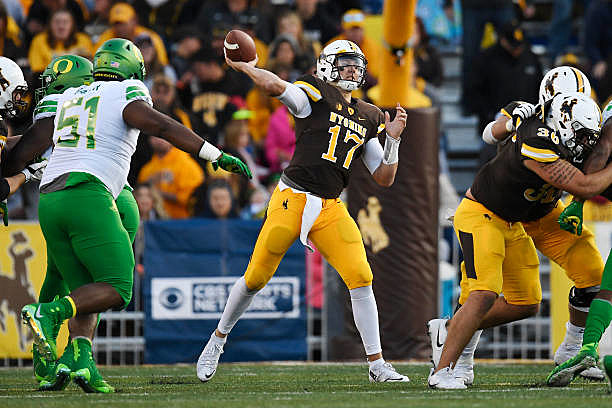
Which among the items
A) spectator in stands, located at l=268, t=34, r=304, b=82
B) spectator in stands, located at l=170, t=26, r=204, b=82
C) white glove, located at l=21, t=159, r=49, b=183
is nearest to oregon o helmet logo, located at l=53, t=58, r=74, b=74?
white glove, located at l=21, t=159, r=49, b=183

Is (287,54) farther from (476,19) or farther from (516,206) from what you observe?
(516,206)

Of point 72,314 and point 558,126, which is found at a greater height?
point 558,126

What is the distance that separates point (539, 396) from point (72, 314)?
2.60 metres

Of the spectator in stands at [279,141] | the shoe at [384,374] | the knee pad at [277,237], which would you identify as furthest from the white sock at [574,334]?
the spectator in stands at [279,141]

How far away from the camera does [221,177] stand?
11.5 m

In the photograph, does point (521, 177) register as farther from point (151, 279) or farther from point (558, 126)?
point (151, 279)

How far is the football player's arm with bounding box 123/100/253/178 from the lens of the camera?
666 centimetres

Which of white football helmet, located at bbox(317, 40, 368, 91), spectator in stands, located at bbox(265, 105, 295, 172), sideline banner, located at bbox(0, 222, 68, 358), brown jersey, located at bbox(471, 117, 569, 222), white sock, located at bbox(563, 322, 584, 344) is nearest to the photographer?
brown jersey, located at bbox(471, 117, 569, 222)

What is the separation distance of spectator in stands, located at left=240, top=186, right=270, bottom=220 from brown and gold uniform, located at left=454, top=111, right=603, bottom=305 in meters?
3.97

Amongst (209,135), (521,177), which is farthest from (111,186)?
(209,135)

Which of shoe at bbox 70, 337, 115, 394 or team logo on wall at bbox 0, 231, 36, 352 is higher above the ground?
team logo on wall at bbox 0, 231, 36, 352

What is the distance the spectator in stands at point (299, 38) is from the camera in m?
12.5

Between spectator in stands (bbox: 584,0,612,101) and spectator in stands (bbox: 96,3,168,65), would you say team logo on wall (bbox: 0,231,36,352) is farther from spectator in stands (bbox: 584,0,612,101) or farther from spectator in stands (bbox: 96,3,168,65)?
spectator in stands (bbox: 584,0,612,101)

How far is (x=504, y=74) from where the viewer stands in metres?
13.1
